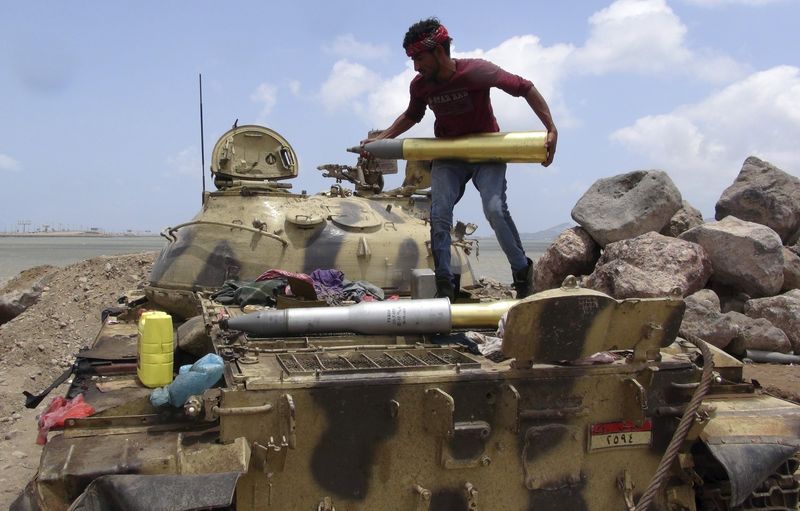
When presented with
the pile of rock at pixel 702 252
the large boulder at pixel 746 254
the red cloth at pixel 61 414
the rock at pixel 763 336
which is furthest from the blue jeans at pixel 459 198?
the large boulder at pixel 746 254

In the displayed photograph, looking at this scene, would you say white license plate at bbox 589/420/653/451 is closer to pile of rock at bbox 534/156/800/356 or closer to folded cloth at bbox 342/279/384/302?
folded cloth at bbox 342/279/384/302

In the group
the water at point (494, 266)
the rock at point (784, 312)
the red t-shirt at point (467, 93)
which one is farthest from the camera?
the water at point (494, 266)

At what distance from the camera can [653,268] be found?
431 inches

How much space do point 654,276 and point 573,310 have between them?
7.65m

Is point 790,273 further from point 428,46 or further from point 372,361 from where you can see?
point 372,361

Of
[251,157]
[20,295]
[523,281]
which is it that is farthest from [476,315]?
[20,295]

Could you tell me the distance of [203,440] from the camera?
3.43 metres

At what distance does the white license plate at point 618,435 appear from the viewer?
153 inches

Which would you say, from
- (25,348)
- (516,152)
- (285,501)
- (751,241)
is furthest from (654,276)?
(25,348)

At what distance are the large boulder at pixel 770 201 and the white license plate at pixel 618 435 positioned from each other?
9.72 metres

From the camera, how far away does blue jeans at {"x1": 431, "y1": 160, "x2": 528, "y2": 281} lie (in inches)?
214

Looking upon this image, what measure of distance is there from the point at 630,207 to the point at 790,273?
8.25 feet

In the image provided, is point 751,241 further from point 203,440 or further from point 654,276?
point 203,440

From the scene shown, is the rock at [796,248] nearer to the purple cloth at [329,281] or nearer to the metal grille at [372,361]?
the purple cloth at [329,281]
